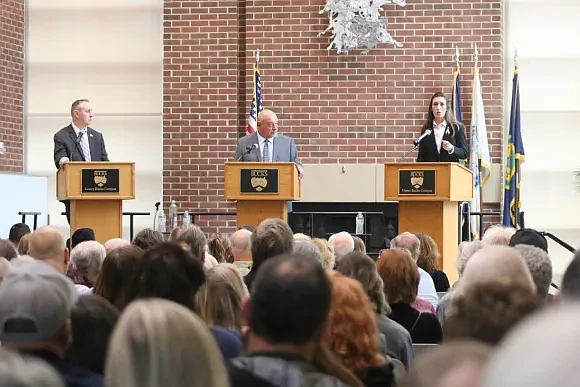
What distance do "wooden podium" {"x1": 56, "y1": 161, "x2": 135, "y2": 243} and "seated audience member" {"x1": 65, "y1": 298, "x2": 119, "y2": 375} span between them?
19.3 feet

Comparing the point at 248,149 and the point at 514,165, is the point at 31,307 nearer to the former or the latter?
the point at 248,149

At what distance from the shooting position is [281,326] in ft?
6.54

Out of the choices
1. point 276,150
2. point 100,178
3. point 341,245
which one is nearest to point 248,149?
point 276,150

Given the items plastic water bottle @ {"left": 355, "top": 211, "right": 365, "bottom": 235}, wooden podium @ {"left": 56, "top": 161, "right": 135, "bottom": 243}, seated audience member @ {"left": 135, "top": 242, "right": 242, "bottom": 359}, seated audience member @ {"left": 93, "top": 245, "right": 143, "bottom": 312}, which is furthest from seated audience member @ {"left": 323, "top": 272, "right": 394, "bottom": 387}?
plastic water bottle @ {"left": 355, "top": 211, "right": 365, "bottom": 235}

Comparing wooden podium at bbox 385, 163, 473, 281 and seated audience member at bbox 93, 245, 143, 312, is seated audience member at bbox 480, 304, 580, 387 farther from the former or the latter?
wooden podium at bbox 385, 163, 473, 281

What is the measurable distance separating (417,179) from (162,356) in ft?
21.2

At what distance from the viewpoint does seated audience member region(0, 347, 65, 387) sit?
1453mm

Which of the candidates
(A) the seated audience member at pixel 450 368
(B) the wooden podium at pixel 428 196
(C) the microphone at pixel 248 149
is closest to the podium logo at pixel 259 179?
(C) the microphone at pixel 248 149

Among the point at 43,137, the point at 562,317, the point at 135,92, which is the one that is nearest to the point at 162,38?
the point at 135,92

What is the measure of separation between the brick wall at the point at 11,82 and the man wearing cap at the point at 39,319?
9653 mm

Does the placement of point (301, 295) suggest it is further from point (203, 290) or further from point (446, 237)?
point (446, 237)

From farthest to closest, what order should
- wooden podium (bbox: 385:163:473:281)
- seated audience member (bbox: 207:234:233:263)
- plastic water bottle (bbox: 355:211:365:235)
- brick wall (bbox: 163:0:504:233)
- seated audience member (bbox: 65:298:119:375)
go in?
brick wall (bbox: 163:0:504:233) < plastic water bottle (bbox: 355:211:365:235) < wooden podium (bbox: 385:163:473:281) < seated audience member (bbox: 207:234:233:263) < seated audience member (bbox: 65:298:119:375)

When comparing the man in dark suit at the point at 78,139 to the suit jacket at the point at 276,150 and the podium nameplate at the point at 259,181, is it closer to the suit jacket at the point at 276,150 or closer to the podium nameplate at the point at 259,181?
the suit jacket at the point at 276,150

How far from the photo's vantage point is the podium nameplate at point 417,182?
779cm
